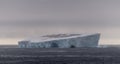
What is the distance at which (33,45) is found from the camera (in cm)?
9169

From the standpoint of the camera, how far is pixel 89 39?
284ft

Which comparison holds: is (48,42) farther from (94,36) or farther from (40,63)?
(40,63)

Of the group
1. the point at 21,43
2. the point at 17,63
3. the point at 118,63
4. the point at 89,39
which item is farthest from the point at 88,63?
the point at 21,43

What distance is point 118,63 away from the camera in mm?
60438

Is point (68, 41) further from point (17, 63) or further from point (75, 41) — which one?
point (17, 63)

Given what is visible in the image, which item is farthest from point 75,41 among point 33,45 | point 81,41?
point 33,45

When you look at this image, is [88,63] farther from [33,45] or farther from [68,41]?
[33,45]

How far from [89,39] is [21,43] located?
1202 cm

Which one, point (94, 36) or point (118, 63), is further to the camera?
point (94, 36)

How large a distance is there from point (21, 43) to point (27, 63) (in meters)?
28.2

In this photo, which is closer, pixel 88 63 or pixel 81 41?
pixel 88 63

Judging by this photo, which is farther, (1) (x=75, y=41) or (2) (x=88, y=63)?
(1) (x=75, y=41)

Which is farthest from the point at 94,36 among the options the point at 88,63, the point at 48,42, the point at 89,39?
the point at 88,63

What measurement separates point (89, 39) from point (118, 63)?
26.2 metres
